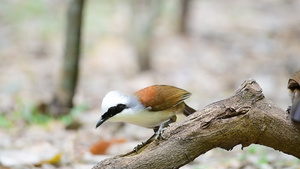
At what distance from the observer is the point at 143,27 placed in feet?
34.0

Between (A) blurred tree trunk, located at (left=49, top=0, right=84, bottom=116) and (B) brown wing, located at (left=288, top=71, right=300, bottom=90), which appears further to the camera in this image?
(A) blurred tree trunk, located at (left=49, top=0, right=84, bottom=116)

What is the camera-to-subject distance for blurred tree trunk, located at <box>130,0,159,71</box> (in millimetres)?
10334

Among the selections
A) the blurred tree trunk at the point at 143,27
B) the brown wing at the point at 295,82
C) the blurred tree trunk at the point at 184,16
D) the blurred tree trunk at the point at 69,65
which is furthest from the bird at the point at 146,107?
the blurred tree trunk at the point at 184,16

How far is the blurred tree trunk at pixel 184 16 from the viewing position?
495 inches

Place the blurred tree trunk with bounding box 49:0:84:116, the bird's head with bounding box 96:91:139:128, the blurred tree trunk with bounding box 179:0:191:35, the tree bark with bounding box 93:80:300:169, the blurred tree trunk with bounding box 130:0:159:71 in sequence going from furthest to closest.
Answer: the blurred tree trunk with bounding box 179:0:191:35 < the blurred tree trunk with bounding box 130:0:159:71 < the blurred tree trunk with bounding box 49:0:84:116 < the bird's head with bounding box 96:91:139:128 < the tree bark with bounding box 93:80:300:169

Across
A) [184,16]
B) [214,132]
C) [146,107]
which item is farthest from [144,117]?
[184,16]

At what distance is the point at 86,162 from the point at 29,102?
2923 mm

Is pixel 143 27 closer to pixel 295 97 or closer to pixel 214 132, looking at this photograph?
pixel 295 97

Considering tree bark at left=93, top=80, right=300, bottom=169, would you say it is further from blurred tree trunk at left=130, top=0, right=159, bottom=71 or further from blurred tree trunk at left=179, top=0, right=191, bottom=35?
blurred tree trunk at left=179, top=0, right=191, bottom=35

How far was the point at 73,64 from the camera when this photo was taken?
6953 mm

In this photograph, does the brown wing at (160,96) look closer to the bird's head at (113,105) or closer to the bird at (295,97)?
the bird's head at (113,105)

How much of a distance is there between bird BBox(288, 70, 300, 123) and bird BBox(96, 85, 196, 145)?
81 centimetres

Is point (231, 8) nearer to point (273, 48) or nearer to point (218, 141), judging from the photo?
point (273, 48)

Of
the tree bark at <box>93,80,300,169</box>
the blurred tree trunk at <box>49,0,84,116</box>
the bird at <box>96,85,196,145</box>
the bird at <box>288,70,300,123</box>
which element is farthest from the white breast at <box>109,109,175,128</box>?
the blurred tree trunk at <box>49,0,84,116</box>
